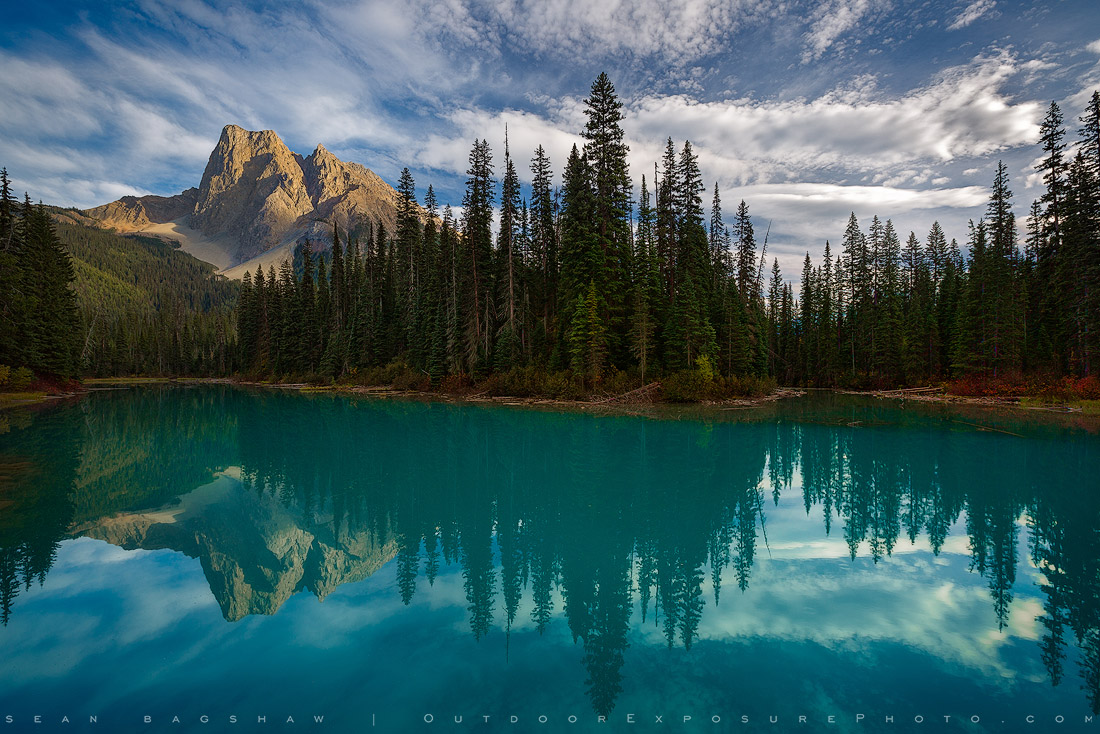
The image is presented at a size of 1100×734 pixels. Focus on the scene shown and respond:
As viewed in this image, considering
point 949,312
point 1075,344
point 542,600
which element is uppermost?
point 949,312

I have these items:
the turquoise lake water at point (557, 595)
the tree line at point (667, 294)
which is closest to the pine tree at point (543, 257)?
the tree line at point (667, 294)

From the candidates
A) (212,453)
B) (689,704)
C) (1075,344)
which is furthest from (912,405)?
(212,453)

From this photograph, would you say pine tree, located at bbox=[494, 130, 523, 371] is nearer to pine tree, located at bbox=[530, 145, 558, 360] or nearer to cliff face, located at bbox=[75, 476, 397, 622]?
pine tree, located at bbox=[530, 145, 558, 360]

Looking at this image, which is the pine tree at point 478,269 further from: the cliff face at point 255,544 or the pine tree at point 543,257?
the cliff face at point 255,544

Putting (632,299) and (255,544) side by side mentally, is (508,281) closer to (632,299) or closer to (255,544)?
(632,299)

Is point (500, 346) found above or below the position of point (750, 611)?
above

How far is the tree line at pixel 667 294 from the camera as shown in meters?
40.1

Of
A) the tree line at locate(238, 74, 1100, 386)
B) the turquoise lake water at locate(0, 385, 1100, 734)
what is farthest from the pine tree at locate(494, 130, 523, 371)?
the turquoise lake water at locate(0, 385, 1100, 734)

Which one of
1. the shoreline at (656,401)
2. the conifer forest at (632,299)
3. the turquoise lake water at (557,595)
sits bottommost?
the turquoise lake water at (557,595)

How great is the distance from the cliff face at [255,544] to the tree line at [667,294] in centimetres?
2900

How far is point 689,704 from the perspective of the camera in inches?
212

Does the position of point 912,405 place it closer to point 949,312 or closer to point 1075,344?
point 1075,344

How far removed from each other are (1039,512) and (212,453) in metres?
31.4

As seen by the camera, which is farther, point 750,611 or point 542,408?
point 542,408
